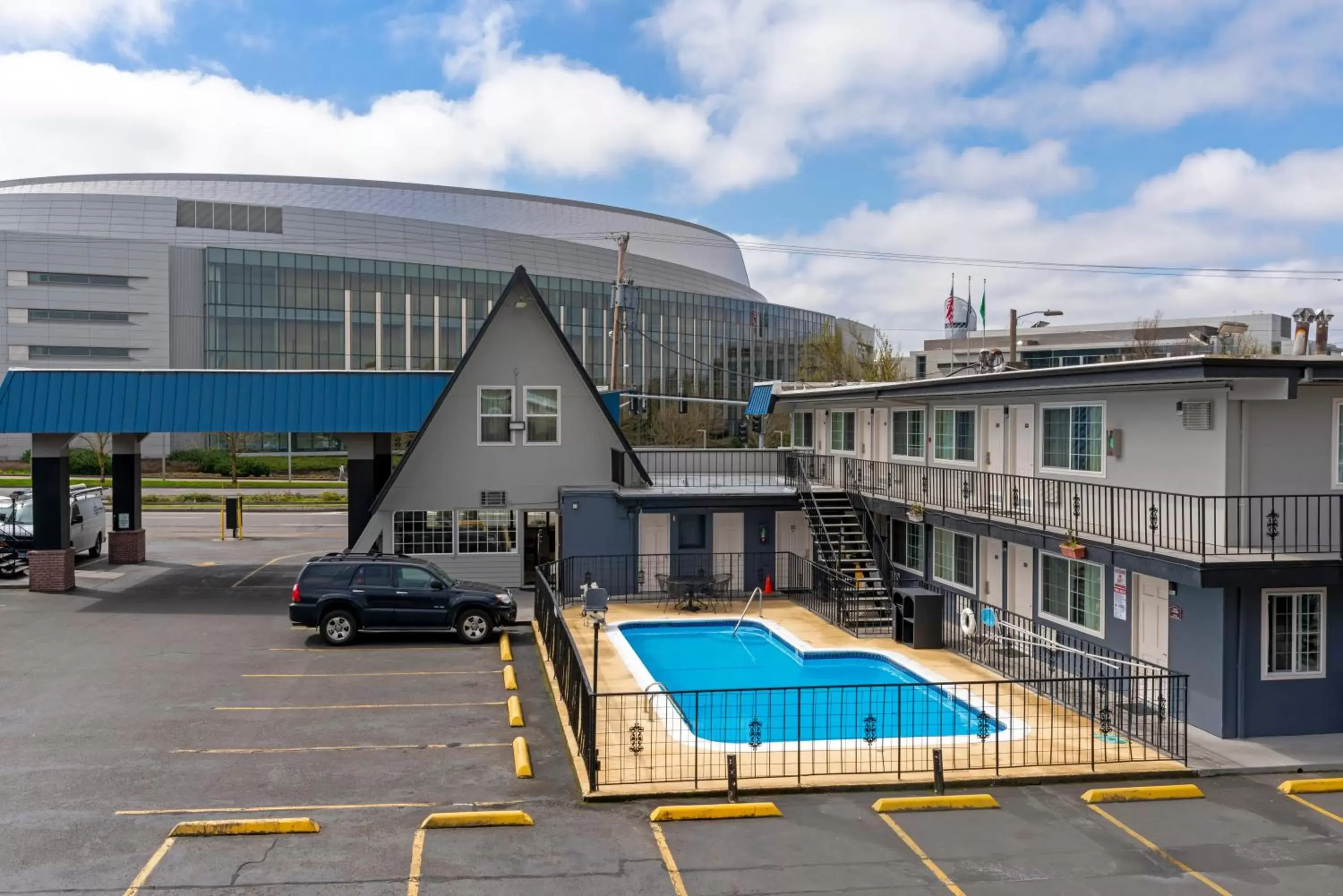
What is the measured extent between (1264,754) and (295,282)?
85785mm

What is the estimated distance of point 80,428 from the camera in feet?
86.3

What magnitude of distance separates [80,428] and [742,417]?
7570 cm

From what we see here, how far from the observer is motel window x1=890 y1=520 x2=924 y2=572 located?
2544 cm

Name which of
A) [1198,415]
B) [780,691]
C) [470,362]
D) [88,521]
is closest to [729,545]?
[470,362]

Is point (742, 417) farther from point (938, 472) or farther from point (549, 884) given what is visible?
point (549, 884)

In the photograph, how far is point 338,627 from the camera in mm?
21641

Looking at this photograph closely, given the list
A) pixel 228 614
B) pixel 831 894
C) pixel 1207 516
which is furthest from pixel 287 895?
pixel 228 614

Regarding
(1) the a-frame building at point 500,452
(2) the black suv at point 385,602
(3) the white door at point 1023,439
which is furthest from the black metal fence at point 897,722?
(1) the a-frame building at point 500,452

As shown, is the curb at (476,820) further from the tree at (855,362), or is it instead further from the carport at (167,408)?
the tree at (855,362)

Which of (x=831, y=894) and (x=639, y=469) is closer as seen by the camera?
(x=831, y=894)

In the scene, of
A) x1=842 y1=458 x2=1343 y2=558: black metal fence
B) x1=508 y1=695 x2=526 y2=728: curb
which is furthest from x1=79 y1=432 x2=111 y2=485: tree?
x1=842 y1=458 x2=1343 y2=558: black metal fence

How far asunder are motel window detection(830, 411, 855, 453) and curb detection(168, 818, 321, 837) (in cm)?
2087

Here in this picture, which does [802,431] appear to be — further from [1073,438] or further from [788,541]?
[1073,438]

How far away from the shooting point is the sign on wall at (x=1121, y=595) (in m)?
17.4
